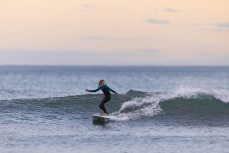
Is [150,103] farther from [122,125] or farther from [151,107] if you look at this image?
[122,125]

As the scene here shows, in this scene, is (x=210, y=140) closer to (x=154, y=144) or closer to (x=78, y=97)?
(x=154, y=144)

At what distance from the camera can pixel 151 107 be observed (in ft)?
88.2

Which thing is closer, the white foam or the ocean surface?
the ocean surface

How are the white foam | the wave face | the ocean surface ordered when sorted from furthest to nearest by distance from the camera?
1. the wave face
2. the white foam
3. the ocean surface

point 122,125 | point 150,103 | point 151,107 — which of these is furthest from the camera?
point 150,103

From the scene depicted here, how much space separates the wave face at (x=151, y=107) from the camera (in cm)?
2541

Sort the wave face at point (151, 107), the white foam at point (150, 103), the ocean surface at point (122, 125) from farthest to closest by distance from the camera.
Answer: the wave face at point (151, 107), the white foam at point (150, 103), the ocean surface at point (122, 125)

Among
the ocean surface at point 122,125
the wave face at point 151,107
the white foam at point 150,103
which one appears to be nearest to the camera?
the ocean surface at point 122,125

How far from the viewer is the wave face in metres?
25.4

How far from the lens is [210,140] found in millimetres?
18672

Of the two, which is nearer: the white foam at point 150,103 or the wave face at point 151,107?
the white foam at point 150,103

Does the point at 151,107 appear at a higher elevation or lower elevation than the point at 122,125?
higher

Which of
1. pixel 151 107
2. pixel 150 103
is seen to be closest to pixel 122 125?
pixel 151 107

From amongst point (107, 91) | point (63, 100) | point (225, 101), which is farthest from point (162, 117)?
point (63, 100)
